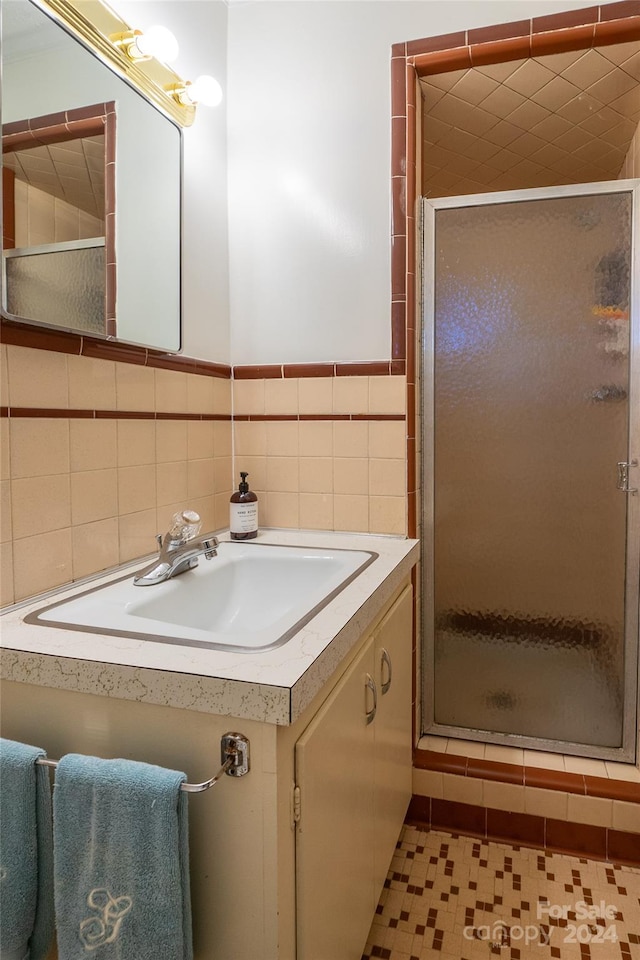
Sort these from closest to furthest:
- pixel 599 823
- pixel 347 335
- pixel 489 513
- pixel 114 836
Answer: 1. pixel 114 836
2. pixel 599 823
3. pixel 347 335
4. pixel 489 513

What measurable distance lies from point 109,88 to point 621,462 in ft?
5.50

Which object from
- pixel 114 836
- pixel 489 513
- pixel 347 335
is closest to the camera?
pixel 114 836

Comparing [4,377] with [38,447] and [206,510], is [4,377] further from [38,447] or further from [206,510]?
[206,510]

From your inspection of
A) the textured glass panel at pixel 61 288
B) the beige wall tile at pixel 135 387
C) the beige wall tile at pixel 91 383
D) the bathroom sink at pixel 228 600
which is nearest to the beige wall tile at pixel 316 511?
the bathroom sink at pixel 228 600

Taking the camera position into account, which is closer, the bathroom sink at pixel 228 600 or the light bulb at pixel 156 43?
the bathroom sink at pixel 228 600

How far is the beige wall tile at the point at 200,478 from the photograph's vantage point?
162 cm

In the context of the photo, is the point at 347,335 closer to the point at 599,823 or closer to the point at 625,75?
the point at 625,75

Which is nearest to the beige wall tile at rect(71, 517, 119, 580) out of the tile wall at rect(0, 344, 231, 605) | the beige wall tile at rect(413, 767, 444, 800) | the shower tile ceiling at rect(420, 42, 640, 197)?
the tile wall at rect(0, 344, 231, 605)

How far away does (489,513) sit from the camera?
6.22 ft

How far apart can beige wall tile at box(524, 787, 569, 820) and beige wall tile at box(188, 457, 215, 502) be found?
1.29 meters

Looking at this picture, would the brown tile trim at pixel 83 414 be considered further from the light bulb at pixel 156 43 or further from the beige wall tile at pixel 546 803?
the beige wall tile at pixel 546 803

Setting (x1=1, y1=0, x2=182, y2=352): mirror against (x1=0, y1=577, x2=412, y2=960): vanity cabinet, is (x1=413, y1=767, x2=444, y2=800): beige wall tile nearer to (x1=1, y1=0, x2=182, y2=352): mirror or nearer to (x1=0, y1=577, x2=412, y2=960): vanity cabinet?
(x1=0, y1=577, x2=412, y2=960): vanity cabinet

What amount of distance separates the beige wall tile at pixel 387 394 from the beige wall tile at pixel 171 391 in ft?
1.81

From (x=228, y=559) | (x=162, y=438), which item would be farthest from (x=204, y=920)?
(x=162, y=438)
